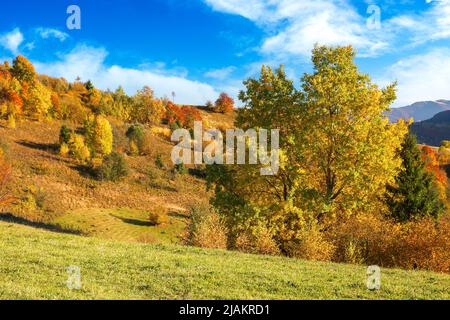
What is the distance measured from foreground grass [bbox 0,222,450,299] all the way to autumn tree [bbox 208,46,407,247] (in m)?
6.27

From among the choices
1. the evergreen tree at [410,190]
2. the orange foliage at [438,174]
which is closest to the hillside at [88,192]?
the evergreen tree at [410,190]

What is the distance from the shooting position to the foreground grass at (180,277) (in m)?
9.46

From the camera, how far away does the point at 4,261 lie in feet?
41.0

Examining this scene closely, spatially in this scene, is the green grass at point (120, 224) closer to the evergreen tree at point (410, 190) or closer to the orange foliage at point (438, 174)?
the evergreen tree at point (410, 190)

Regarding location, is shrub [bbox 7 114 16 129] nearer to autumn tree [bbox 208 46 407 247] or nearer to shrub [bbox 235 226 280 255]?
autumn tree [bbox 208 46 407 247]

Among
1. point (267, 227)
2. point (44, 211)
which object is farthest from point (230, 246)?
point (44, 211)

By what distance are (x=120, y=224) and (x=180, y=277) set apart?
41291mm

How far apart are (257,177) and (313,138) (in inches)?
156

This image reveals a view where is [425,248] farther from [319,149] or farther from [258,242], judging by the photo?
[258,242]

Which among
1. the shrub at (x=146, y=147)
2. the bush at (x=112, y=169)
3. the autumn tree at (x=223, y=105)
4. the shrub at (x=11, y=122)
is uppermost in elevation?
the autumn tree at (x=223, y=105)

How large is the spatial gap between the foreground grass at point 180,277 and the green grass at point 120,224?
3060cm

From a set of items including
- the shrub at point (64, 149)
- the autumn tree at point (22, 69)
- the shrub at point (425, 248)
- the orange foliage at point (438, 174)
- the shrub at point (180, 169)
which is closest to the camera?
the shrub at point (425, 248)

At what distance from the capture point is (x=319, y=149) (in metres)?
22.0
